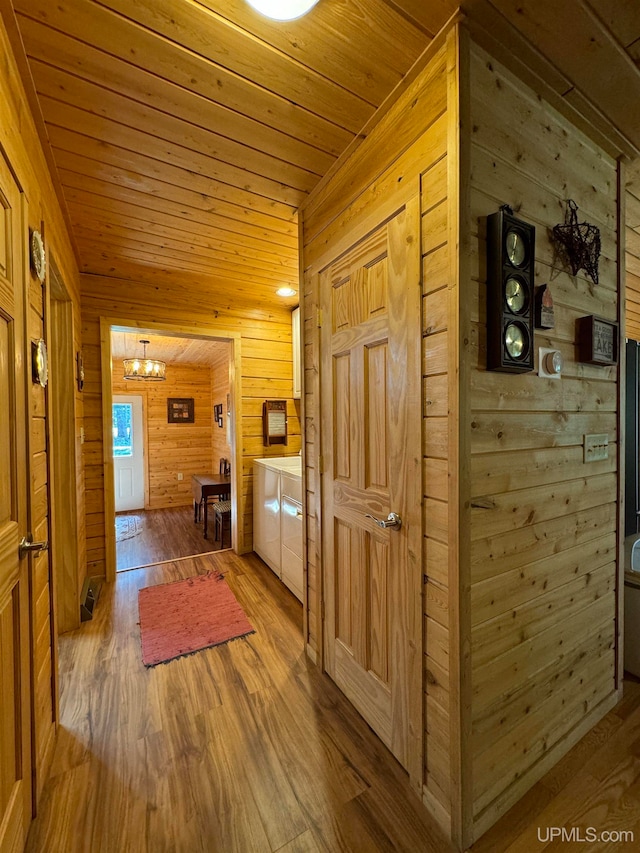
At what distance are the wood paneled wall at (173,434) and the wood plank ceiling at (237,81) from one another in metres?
4.21

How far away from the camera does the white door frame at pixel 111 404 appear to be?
2.82 meters

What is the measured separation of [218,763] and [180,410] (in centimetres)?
532

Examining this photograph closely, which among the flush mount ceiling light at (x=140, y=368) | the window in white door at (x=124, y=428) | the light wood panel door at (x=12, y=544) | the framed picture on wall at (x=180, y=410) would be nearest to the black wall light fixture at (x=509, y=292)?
the light wood panel door at (x=12, y=544)

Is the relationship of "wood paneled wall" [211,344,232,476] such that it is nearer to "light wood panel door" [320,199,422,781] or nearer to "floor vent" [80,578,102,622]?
"floor vent" [80,578,102,622]

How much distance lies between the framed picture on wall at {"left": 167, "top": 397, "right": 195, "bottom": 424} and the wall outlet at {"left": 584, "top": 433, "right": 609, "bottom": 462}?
5770 mm

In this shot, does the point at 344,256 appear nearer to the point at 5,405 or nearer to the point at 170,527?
the point at 5,405

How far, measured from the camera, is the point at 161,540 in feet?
13.3

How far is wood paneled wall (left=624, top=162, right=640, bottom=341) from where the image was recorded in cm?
170

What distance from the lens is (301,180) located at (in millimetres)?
1712

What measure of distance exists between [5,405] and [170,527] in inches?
159

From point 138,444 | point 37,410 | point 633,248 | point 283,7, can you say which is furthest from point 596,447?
point 138,444

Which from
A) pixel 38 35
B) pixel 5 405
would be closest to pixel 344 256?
pixel 38 35

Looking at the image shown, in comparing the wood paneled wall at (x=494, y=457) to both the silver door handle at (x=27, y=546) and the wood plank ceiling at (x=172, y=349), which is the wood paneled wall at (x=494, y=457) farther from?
the wood plank ceiling at (x=172, y=349)

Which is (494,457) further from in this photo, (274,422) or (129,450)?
(129,450)
